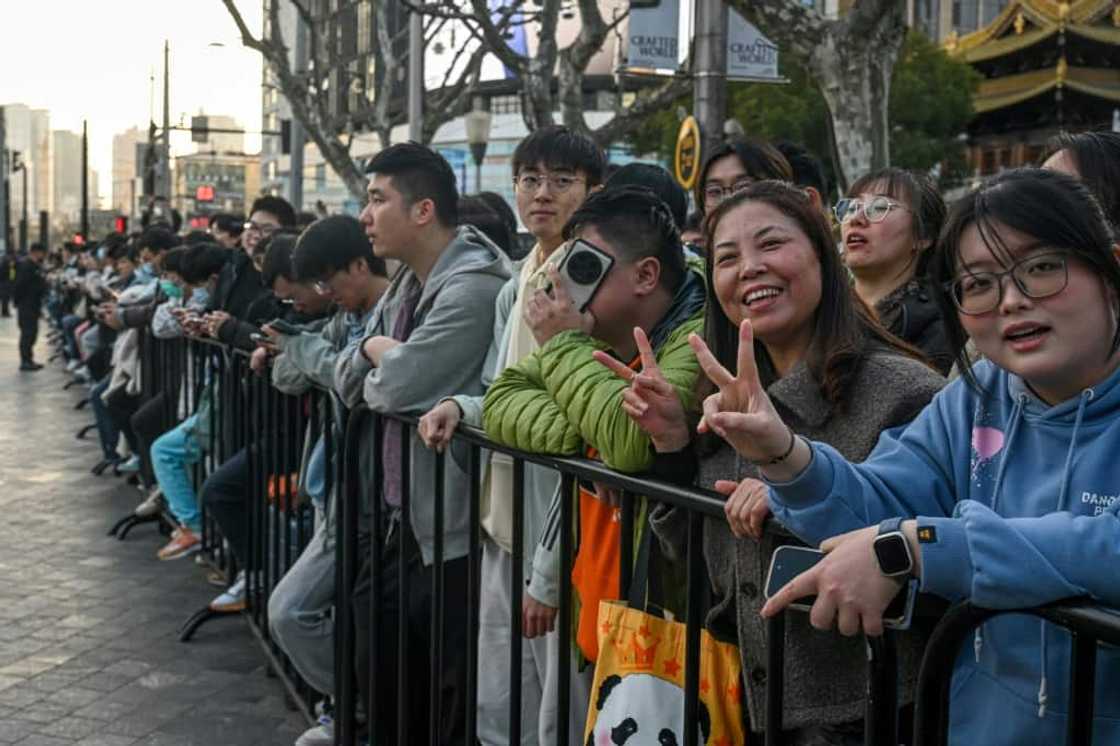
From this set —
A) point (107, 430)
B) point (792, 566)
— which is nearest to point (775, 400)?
point (792, 566)

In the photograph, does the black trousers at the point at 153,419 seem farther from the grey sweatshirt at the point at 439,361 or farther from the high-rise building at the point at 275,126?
the high-rise building at the point at 275,126

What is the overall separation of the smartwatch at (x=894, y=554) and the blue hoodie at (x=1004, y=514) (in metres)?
0.03

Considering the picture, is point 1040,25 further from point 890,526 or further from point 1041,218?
point 890,526

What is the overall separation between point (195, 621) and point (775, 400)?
14.3 feet

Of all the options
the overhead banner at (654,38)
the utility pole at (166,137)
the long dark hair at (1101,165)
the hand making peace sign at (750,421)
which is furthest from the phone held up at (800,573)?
the utility pole at (166,137)

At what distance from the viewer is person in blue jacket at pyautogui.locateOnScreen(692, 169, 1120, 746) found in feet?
6.73

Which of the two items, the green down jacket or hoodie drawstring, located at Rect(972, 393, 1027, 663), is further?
the green down jacket

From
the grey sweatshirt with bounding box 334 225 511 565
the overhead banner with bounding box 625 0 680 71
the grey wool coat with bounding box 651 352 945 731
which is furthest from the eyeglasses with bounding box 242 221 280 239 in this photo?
the grey wool coat with bounding box 651 352 945 731

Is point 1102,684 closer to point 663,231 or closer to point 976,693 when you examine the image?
point 976,693

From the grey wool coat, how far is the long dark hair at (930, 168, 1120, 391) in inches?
17.3

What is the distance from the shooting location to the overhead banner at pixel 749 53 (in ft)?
43.1

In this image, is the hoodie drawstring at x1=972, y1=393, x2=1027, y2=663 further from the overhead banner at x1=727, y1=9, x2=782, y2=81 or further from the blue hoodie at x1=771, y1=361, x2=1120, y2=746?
the overhead banner at x1=727, y1=9, x2=782, y2=81

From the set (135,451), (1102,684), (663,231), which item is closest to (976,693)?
(1102,684)

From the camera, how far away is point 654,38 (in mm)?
15039
